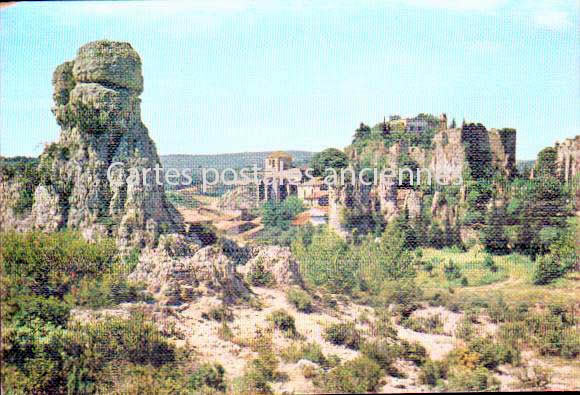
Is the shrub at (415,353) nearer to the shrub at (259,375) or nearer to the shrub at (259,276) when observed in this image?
the shrub at (259,375)

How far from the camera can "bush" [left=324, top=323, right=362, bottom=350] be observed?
600 cm

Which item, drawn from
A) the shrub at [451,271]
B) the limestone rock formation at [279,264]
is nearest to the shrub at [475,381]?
the shrub at [451,271]

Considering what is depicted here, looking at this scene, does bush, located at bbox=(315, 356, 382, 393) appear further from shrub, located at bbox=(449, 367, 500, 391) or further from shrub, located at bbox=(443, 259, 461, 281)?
shrub, located at bbox=(443, 259, 461, 281)

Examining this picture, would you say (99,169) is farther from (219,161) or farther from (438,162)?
(438,162)

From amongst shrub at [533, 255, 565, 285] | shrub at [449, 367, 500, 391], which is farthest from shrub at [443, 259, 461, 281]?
shrub at [449, 367, 500, 391]

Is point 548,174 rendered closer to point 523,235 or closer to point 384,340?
point 523,235

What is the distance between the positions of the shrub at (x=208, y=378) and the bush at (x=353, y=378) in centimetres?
83

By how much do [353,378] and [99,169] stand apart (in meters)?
2.90

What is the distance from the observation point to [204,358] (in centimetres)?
596

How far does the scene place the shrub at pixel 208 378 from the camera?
5.90m

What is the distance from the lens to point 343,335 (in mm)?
6008

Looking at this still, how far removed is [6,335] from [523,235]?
4.67 meters

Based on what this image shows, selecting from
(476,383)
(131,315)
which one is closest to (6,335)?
(131,315)

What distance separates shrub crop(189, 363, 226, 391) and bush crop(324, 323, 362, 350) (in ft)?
3.21
